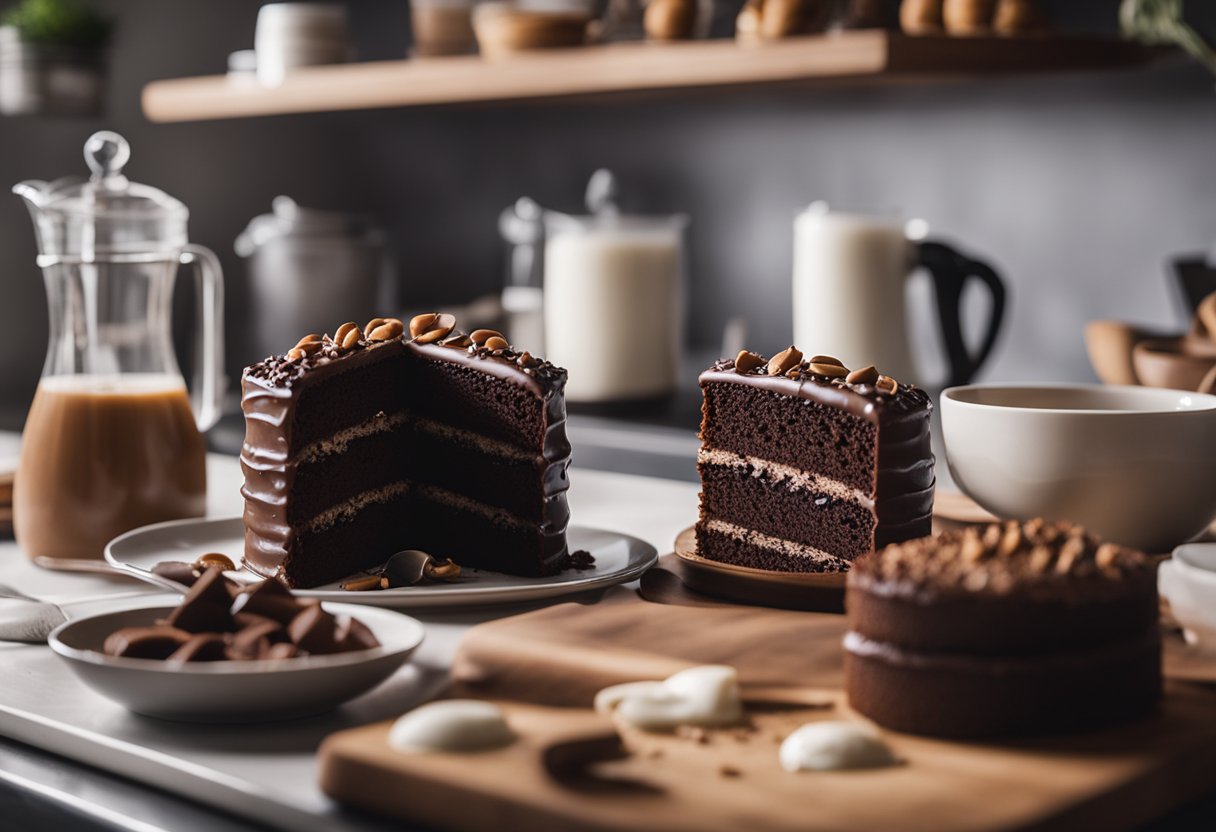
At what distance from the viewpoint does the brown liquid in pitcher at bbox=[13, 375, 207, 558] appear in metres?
1.42

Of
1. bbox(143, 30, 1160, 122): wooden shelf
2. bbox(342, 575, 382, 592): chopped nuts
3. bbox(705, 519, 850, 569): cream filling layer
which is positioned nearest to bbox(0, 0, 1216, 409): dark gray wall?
bbox(143, 30, 1160, 122): wooden shelf

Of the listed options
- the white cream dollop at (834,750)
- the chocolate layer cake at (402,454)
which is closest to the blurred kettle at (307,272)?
the chocolate layer cake at (402,454)

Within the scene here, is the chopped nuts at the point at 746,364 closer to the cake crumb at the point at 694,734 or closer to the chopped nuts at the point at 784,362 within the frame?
the chopped nuts at the point at 784,362

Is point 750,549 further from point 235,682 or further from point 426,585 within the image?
point 235,682

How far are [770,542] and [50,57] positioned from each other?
2.59 meters

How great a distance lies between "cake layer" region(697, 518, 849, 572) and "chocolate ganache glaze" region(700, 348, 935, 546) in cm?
10

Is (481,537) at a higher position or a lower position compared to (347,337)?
lower

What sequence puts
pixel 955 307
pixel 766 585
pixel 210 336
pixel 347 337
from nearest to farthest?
pixel 766 585
pixel 347 337
pixel 210 336
pixel 955 307

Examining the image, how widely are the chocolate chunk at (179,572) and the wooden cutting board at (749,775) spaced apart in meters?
0.33

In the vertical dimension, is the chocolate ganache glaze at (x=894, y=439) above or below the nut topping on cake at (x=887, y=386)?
below

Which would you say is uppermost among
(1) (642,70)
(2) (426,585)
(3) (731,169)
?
(1) (642,70)

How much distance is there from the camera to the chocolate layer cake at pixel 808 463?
3.97ft

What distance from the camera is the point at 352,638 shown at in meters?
0.93

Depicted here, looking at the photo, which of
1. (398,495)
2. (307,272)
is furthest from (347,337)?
(307,272)
